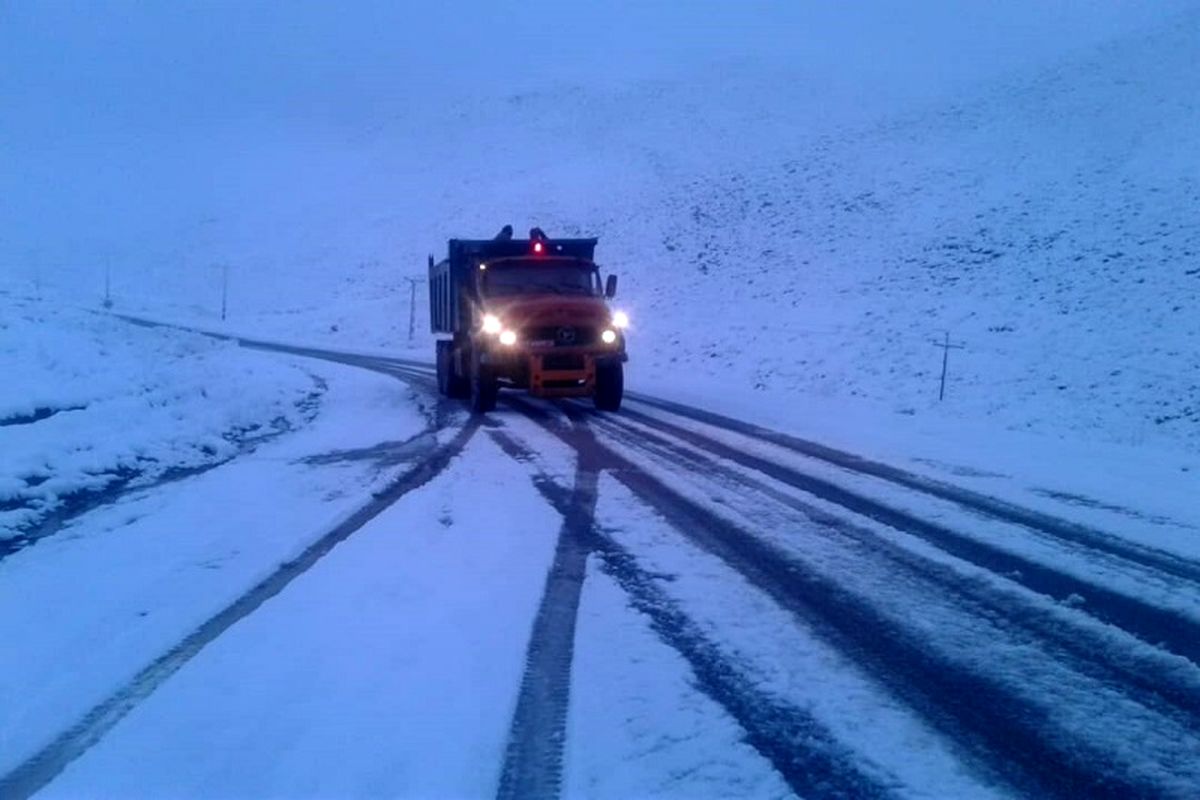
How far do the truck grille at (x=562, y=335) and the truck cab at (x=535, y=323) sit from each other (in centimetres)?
2

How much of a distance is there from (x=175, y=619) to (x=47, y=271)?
71848mm

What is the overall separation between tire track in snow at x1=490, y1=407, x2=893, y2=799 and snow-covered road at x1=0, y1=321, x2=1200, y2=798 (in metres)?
0.02

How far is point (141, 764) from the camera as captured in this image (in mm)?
4312

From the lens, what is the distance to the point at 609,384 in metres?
17.7

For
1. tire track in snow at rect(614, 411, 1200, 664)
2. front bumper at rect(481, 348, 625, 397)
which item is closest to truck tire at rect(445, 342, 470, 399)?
front bumper at rect(481, 348, 625, 397)

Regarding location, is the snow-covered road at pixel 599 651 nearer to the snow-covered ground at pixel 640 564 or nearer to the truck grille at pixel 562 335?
the snow-covered ground at pixel 640 564

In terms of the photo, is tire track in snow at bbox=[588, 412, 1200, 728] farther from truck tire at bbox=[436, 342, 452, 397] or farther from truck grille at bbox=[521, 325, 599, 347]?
truck tire at bbox=[436, 342, 452, 397]

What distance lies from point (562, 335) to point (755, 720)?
497 inches

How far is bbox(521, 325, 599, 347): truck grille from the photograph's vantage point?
1701 cm

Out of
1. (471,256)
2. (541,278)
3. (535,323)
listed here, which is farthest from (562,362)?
(471,256)

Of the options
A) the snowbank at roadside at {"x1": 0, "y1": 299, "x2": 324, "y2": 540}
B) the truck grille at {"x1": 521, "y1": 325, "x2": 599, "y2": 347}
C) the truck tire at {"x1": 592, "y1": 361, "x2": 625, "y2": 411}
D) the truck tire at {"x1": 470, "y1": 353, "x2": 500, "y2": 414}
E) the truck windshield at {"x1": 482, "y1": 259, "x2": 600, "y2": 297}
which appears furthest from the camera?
Answer: the truck windshield at {"x1": 482, "y1": 259, "x2": 600, "y2": 297}

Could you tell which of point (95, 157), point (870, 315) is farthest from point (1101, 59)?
point (95, 157)

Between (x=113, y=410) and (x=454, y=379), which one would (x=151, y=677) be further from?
(x=454, y=379)

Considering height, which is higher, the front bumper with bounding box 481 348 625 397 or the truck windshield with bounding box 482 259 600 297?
the truck windshield with bounding box 482 259 600 297
